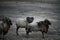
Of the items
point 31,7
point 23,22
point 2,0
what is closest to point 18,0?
point 2,0

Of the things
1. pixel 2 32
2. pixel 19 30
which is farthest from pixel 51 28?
pixel 2 32

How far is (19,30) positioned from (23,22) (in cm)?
24

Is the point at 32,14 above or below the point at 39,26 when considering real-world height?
above

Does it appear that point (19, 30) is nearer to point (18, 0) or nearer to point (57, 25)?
point (57, 25)

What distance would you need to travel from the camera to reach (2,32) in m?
1.81

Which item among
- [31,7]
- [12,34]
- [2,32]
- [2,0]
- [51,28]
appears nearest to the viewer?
[2,32]

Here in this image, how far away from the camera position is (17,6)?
129 inches

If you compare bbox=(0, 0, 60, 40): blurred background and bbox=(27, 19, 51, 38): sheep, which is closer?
bbox=(27, 19, 51, 38): sheep

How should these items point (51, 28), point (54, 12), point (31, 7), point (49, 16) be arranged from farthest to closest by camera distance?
point (31, 7) → point (54, 12) → point (49, 16) → point (51, 28)

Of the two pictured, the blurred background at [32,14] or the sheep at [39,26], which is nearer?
the sheep at [39,26]

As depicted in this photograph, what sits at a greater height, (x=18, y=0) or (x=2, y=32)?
(x=18, y=0)

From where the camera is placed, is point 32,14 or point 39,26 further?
point 32,14

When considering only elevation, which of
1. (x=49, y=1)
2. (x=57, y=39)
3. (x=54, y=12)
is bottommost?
(x=57, y=39)

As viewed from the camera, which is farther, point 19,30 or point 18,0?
point 18,0
